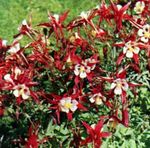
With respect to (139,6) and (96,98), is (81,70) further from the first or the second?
(139,6)

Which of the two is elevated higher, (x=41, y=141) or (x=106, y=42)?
(x=106, y=42)

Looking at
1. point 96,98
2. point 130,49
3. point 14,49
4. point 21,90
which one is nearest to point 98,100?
point 96,98

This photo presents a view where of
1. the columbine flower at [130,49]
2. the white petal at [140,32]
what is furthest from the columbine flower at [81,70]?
the white petal at [140,32]

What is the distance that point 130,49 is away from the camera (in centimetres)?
337

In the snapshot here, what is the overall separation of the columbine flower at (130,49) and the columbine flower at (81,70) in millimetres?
266

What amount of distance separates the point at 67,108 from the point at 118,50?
28.2 inches

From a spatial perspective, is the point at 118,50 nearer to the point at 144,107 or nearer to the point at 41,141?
the point at 144,107

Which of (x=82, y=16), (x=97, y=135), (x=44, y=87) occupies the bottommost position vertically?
(x=97, y=135)

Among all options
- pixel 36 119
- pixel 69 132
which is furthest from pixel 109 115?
pixel 36 119

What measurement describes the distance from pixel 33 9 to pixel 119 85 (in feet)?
11.1

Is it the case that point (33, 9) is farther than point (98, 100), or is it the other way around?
point (33, 9)

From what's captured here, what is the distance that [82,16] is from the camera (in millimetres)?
3682

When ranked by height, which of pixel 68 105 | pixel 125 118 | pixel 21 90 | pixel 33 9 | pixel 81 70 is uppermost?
pixel 33 9

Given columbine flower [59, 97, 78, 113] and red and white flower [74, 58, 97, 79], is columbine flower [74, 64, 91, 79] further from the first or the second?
columbine flower [59, 97, 78, 113]
